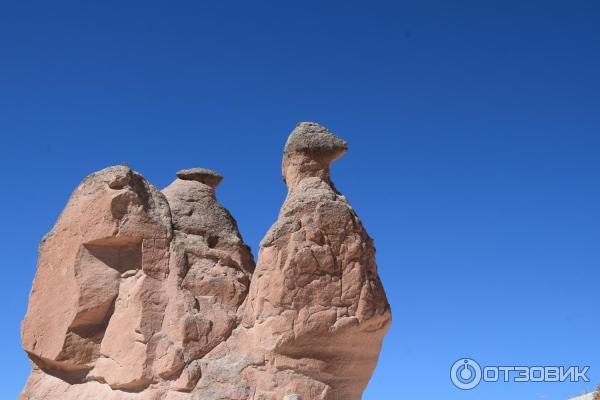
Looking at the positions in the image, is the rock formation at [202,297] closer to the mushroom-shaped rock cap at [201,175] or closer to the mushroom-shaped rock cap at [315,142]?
the mushroom-shaped rock cap at [315,142]

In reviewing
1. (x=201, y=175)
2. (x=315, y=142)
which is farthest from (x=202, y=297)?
(x=315, y=142)

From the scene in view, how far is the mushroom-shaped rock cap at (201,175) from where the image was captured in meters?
16.2

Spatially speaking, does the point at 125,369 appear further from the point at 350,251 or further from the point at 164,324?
the point at 350,251

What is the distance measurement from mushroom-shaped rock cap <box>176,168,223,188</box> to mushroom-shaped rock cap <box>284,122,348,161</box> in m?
2.26

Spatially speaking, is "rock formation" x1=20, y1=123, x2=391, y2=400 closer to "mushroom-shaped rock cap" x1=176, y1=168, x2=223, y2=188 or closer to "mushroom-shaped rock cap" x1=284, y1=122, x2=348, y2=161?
"mushroom-shaped rock cap" x1=284, y1=122, x2=348, y2=161

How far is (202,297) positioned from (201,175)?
293cm

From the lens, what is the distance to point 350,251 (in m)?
13.2

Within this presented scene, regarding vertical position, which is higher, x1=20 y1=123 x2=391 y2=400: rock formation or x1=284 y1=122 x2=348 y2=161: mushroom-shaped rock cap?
x1=284 y1=122 x2=348 y2=161: mushroom-shaped rock cap

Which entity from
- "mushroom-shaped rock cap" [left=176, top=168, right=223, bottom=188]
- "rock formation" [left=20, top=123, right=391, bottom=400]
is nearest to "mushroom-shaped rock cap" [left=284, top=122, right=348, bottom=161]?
"rock formation" [left=20, top=123, right=391, bottom=400]

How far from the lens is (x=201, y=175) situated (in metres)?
16.2

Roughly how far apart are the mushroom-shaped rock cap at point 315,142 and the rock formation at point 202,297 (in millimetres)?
19

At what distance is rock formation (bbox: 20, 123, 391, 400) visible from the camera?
1284 centimetres

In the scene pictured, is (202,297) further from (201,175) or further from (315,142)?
(315,142)

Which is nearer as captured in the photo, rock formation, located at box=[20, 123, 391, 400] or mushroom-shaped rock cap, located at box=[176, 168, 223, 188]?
rock formation, located at box=[20, 123, 391, 400]
